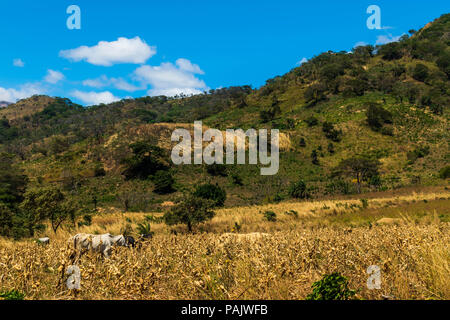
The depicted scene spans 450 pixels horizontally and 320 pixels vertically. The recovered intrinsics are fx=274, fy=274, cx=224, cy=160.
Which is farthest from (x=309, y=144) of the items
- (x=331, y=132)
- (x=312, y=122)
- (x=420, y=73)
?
(x=420, y=73)

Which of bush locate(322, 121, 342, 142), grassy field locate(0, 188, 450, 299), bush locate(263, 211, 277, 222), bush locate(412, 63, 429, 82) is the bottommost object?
bush locate(263, 211, 277, 222)

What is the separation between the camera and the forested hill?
47.4m

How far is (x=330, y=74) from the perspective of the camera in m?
97.9

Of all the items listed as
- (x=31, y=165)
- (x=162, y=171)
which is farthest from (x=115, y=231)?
(x=31, y=165)

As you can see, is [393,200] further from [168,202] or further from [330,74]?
[330,74]

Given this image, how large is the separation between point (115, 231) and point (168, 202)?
979 inches

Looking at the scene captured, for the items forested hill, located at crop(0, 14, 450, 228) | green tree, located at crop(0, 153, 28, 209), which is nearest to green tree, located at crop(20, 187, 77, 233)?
forested hill, located at crop(0, 14, 450, 228)

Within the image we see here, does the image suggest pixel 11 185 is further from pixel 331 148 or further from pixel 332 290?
pixel 331 148

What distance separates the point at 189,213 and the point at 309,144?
51.7 m

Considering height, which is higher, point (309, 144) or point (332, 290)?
point (309, 144)

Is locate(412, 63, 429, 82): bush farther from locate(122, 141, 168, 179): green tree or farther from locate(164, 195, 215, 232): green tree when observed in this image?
locate(164, 195, 215, 232): green tree

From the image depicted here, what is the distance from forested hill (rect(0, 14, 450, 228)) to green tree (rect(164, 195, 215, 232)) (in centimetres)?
2070

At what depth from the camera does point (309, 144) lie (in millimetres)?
65312

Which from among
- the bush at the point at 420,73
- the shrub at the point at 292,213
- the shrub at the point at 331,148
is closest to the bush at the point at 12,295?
the shrub at the point at 292,213
